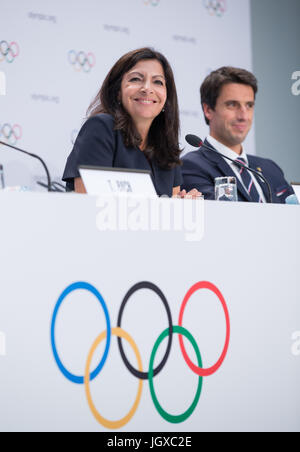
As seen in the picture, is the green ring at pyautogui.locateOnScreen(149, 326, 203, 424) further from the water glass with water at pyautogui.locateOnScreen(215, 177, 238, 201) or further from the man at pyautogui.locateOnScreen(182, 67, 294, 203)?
the man at pyautogui.locateOnScreen(182, 67, 294, 203)

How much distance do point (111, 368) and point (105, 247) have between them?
0.29 meters

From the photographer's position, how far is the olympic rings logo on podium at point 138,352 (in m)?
1.56

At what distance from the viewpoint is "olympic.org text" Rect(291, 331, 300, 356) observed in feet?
6.38

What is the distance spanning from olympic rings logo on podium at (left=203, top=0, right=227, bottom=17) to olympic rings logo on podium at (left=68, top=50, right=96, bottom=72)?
3.14 ft

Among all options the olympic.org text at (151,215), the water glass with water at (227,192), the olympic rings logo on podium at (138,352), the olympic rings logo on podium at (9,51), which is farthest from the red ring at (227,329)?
the olympic rings logo on podium at (9,51)

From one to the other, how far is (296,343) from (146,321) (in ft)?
1.73

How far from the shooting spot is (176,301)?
5.66ft

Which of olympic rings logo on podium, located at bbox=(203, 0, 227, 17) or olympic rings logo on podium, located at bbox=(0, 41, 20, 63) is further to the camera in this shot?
olympic rings logo on podium, located at bbox=(203, 0, 227, 17)

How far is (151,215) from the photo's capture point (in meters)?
1.69

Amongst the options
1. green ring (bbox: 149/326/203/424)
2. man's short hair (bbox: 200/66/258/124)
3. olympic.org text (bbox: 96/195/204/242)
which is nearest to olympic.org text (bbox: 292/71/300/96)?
man's short hair (bbox: 200/66/258/124)

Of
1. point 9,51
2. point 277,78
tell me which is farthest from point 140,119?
point 277,78
